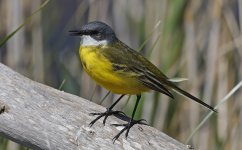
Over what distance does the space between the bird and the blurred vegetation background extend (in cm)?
42

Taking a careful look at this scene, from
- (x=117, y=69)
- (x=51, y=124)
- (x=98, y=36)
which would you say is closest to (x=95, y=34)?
(x=98, y=36)

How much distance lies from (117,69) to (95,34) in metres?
0.21

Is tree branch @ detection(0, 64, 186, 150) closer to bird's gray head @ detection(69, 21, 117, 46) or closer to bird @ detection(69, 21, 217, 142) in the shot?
bird @ detection(69, 21, 217, 142)

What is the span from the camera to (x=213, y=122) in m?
3.34

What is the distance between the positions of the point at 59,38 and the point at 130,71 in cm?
145

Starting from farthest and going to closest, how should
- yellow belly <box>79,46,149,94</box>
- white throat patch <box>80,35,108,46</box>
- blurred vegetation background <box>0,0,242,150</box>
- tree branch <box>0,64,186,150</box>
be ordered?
blurred vegetation background <box>0,0,242,150</box>, white throat patch <box>80,35,108,46</box>, yellow belly <box>79,46,149,94</box>, tree branch <box>0,64,186,150</box>

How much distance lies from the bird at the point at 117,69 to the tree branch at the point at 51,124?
0.32 feet

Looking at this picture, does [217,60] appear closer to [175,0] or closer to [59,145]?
[175,0]

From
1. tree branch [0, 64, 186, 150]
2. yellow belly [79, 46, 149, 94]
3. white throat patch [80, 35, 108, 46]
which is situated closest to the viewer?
tree branch [0, 64, 186, 150]

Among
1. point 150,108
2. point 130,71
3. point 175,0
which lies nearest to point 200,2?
point 175,0

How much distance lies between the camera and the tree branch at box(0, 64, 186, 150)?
6.67ft

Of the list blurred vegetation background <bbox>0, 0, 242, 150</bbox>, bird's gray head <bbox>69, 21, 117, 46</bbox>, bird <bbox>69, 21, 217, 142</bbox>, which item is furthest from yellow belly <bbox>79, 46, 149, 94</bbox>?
blurred vegetation background <bbox>0, 0, 242, 150</bbox>

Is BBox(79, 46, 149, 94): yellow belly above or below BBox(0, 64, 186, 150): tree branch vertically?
above

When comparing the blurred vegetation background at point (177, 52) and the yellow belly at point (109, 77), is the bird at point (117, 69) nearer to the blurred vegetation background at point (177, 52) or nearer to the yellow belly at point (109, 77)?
the yellow belly at point (109, 77)
